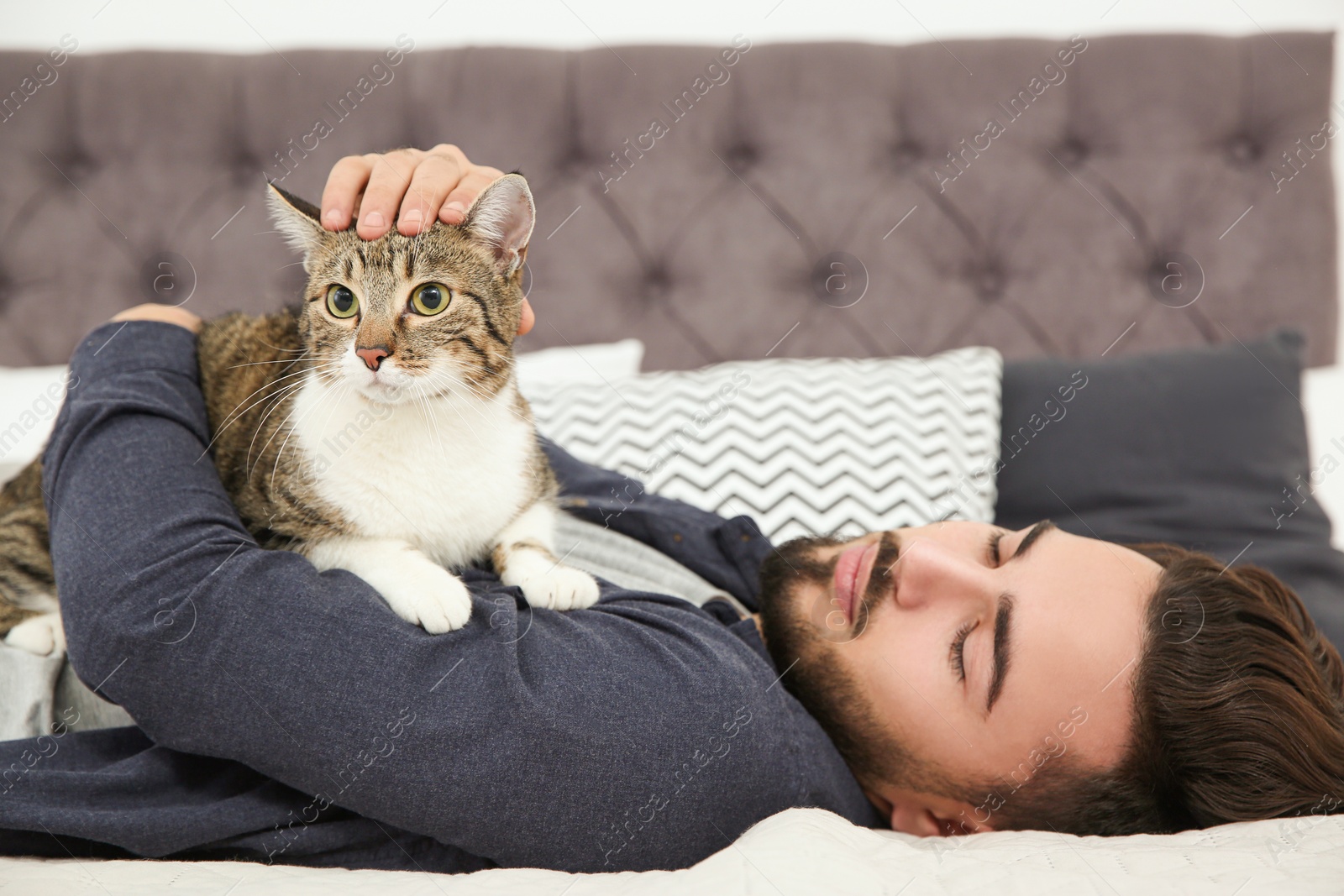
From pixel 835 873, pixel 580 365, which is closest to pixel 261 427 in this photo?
pixel 580 365

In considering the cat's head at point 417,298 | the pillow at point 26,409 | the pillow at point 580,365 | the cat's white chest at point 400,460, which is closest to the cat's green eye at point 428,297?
the cat's head at point 417,298

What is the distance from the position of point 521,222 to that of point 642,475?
614 mm

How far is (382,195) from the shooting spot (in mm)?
984

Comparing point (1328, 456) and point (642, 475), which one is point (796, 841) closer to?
point (642, 475)

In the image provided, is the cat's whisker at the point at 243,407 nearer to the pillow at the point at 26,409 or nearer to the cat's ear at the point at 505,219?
the cat's ear at the point at 505,219

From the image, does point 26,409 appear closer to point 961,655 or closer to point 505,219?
point 505,219

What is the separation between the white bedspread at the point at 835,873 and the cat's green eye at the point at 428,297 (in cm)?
60

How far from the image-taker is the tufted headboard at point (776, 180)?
5.86 ft

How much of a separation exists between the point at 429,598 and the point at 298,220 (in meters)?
0.51

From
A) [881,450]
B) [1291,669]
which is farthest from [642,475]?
[1291,669]

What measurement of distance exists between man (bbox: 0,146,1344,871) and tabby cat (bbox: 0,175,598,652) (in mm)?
55

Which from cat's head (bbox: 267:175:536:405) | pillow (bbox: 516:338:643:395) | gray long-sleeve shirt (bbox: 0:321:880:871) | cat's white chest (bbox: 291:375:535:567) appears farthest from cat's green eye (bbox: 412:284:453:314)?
pillow (bbox: 516:338:643:395)

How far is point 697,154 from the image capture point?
1845 millimetres

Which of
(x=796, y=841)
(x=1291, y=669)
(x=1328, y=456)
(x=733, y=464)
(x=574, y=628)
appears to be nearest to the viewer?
(x=796, y=841)
